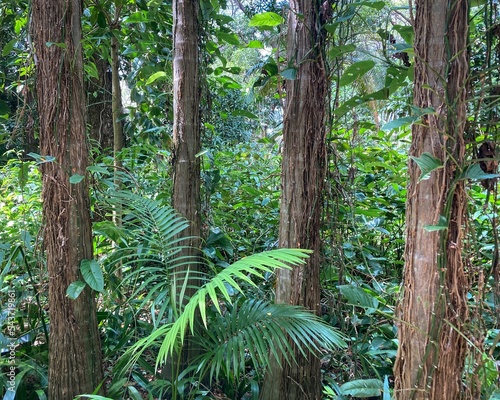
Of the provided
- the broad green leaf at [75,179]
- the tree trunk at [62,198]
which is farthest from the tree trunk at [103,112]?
the broad green leaf at [75,179]

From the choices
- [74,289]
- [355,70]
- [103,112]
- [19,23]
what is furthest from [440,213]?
[103,112]

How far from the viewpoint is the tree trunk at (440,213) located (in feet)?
3.59

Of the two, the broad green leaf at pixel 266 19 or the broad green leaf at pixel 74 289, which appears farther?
the broad green leaf at pixel 266 19

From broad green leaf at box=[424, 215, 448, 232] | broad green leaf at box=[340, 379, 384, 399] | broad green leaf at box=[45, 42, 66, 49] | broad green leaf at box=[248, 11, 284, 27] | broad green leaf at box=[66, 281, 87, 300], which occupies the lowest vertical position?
broad green leaf at box=[340, 379, 384, 399]

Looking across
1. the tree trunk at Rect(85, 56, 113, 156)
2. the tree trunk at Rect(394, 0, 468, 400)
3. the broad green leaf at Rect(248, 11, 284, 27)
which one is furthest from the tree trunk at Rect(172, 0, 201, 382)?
the tree trunk at Rect(85, 56, 113, 156)

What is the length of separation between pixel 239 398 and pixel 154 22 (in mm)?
2228

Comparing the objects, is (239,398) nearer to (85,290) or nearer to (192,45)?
(85,290)

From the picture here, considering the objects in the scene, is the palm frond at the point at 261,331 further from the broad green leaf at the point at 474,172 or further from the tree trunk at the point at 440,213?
the broad green leaf at the point at 474,172

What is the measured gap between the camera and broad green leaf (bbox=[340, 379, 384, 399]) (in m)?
1.41

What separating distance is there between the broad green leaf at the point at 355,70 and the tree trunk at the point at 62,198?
1.12 metres

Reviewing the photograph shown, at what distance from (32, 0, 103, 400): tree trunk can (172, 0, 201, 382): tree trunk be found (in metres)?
0.49

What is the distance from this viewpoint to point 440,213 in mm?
1103

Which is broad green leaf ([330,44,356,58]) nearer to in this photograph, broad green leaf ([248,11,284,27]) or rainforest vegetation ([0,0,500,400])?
rainforest vegetation ([0,0,500,400])

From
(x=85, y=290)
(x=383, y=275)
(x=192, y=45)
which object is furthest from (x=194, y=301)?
(x=383, y=275)
